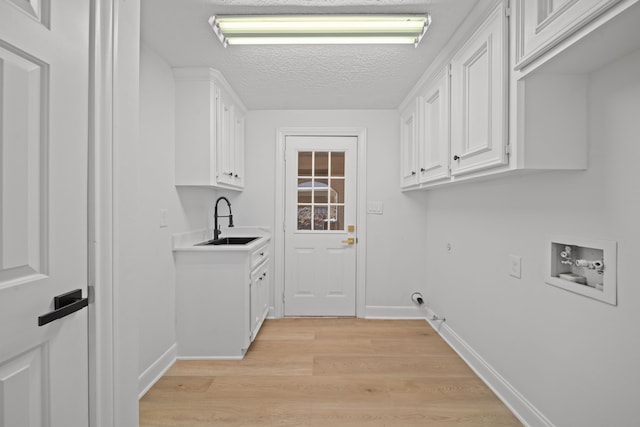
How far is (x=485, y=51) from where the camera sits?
166cm

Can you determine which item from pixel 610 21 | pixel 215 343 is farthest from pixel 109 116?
pixel 215 343

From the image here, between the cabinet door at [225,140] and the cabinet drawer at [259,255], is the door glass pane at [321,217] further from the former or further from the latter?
the cabinet door at [225,140]

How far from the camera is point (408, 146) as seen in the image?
3.15 m

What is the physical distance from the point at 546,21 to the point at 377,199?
2365 millimetres

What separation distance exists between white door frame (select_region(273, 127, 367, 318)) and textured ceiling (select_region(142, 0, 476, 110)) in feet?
0.86

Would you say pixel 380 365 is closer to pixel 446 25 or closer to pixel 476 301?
pixel 476 301

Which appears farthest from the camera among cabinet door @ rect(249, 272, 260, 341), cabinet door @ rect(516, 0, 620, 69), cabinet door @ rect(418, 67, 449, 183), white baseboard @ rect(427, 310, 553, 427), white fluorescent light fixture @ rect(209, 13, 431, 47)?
cabinet door @ rect(249, 272, 260, 341)

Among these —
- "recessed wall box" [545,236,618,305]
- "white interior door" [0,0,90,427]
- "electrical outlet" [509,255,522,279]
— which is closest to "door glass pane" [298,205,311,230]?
"electrical outlet" [509,255,522,279]

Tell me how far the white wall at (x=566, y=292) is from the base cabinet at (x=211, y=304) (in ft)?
5.93

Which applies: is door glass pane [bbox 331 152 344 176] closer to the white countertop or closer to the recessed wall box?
the white countertop

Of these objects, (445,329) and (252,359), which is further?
(445,329)

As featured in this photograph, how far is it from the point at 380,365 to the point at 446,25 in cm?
238

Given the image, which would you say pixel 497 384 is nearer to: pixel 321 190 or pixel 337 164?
pixel 321 190

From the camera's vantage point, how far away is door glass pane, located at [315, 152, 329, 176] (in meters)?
3.51
